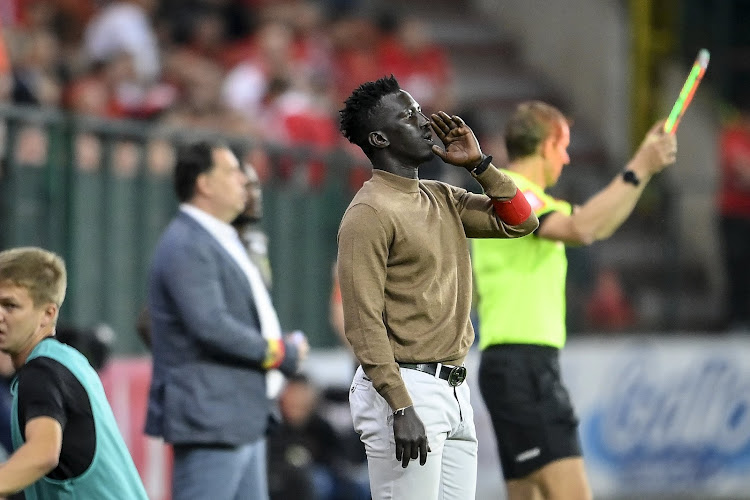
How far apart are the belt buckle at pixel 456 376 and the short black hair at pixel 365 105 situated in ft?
2.61

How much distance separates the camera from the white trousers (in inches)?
183

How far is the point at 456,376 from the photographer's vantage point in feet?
15.7

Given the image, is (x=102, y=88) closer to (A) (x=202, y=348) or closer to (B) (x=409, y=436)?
(A) (x=202, y=348)

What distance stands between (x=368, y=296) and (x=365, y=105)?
2.16ft

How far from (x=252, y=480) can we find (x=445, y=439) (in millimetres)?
1665

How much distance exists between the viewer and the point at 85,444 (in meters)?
4.51

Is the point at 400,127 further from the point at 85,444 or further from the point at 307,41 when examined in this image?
the point at 307,41

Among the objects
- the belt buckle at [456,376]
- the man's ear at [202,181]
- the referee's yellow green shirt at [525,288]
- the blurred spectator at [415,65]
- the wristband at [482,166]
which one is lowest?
the belt buckle at [456,376]

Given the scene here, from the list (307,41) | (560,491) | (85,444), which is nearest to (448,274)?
(85,444)

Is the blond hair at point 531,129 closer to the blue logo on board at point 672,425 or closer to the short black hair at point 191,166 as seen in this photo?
the short black hair at point 191,166

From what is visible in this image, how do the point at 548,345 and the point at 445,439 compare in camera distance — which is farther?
the point at 548,345

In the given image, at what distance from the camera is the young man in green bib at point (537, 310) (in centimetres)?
600

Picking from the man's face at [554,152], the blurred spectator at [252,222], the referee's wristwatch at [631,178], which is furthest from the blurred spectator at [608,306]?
the referee's wristwatch at [631,178]

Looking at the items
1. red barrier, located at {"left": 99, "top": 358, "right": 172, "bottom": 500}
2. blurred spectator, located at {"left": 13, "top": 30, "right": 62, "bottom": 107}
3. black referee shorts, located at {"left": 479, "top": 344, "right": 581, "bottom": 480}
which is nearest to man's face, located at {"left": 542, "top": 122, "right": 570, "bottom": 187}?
black referee shorts, located at {"left": 479, "top": 344, "right": 581, "bottom": 480}
